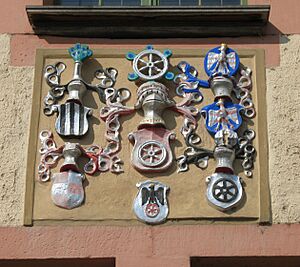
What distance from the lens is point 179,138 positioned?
9.20 metres

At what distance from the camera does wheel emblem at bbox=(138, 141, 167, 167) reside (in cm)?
903

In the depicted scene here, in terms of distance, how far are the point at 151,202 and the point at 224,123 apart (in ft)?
3.17

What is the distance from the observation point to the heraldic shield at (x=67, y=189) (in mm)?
8875

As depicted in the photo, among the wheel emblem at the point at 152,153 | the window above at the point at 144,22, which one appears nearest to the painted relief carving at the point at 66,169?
the wheel emblem at the point at 152,153

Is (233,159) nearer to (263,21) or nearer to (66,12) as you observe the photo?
(263,21)

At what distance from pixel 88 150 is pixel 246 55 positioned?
169 centimetres

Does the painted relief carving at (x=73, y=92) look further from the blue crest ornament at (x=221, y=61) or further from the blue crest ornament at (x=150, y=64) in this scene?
the blue crest ornament at (x=221, y=61)

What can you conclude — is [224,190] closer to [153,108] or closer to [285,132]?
[285,132]

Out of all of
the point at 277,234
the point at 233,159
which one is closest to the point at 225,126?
the point at 233,159

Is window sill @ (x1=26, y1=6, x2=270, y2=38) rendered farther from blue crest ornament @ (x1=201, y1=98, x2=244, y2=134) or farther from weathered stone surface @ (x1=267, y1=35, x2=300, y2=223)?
blue crest ornament @ (x1=201, y1=98, x2=244, y2=134)

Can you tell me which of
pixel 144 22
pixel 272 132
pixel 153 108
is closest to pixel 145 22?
pixel 144 22

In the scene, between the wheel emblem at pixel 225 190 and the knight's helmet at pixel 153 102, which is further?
the knight's helmet at pixel 153 102

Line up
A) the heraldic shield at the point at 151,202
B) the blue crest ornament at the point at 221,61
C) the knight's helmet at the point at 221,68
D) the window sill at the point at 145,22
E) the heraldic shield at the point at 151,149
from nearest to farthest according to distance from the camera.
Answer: the heraldic shield at the point at 151,202
the heraldic shield at the point at 151,149
the knight's helmet at the point at 221,68
the blue crest ornament at the point at 221,61
the window sill at the point at 145,22

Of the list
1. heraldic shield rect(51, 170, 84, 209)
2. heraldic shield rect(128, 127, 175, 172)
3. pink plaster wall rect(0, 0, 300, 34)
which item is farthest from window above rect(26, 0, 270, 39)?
heraldic shield rect(51, 170, 84, 209)
